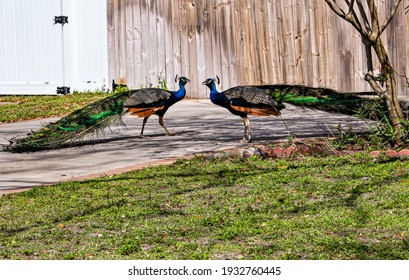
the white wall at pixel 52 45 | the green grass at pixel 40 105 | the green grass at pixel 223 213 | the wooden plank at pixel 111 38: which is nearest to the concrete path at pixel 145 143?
the green grass at pixel 40 105

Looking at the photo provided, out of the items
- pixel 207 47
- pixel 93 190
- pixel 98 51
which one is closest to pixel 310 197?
pixel 93 190

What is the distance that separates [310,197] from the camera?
8.36 m

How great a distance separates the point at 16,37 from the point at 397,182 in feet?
42.5

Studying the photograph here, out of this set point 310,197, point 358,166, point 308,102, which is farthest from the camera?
point 308,102

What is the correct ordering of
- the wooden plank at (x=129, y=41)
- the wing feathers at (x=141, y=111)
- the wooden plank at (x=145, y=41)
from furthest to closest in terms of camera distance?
the wooden plank at (x=129, y=41) < the wooden plank at (x=145, y=41) < the wing feathers at (x=141, y=111)

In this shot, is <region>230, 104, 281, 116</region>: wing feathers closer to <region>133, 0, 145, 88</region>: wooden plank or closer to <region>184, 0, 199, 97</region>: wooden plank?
<region>184, 0, 199, 97</region>: wooden plank

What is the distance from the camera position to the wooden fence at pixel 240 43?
16.9 m

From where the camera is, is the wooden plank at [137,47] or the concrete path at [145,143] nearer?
the concrete path at [145,143]

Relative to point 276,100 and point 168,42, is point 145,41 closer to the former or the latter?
point 168,42

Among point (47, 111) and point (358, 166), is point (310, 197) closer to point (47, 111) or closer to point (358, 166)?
point (358, 166)

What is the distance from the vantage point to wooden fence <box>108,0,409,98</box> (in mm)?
16859

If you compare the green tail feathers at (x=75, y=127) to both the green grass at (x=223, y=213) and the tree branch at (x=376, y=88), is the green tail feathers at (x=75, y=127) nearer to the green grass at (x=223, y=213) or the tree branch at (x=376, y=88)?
the green grass at (x=223, y=213)

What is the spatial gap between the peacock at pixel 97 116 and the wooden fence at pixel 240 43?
16.8 ft

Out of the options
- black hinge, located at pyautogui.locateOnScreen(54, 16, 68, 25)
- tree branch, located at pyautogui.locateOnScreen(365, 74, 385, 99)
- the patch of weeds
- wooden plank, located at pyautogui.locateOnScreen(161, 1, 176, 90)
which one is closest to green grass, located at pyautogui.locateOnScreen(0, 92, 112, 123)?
wooden plank, located at pyautogui.locateOnScreen(161, 1, 176, 90)
